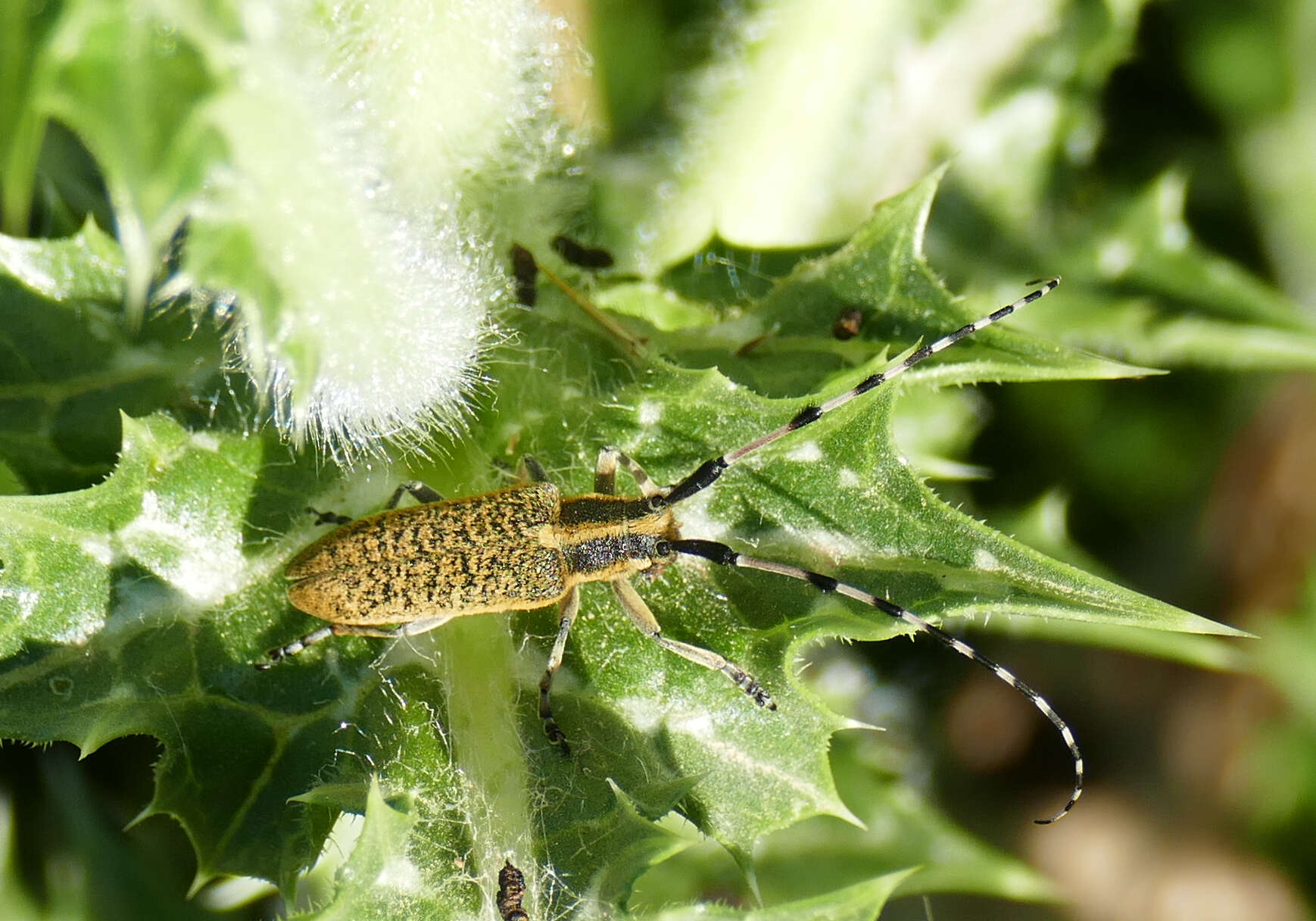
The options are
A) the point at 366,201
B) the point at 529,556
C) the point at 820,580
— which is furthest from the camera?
the point at 529,556

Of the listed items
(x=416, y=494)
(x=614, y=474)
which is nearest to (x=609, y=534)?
(x=614, y=474)

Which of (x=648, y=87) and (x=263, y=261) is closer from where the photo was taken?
(x=263, y=261)

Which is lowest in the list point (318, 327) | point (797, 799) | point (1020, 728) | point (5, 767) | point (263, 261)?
point (1020, 728)

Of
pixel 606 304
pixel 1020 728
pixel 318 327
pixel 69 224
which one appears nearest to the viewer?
pixel 318 327

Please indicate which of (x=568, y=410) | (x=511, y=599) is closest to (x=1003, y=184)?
(x=568, y=410)

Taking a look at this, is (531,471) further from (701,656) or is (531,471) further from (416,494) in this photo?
(701,656)

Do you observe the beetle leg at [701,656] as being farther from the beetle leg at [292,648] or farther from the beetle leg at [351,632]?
the beetle leg at [292,648]

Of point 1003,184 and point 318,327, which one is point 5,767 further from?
point 1003,184
